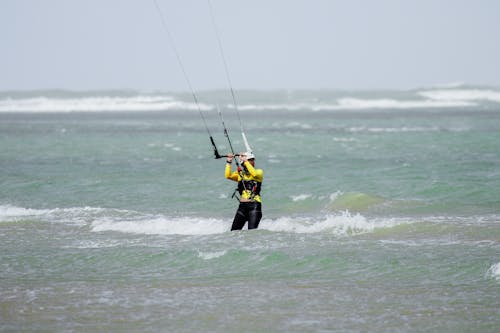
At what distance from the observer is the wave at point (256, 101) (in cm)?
8944

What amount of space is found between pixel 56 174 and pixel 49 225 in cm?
886

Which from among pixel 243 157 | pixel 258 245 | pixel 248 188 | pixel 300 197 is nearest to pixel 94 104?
pixel 300 197

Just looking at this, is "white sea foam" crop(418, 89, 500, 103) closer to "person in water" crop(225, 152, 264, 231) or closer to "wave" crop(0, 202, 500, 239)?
"wave" crop(0, 202, 500, 239)

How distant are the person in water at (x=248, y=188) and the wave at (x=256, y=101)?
70.2 meters

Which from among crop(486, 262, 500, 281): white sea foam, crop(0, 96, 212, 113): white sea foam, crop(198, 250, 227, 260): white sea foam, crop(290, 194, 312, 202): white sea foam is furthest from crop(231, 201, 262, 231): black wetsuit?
crop(0, 96, 212, 113): white sea foam

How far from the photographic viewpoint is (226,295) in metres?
9.91

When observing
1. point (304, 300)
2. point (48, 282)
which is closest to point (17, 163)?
point (48, 282)

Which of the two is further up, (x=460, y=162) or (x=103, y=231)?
(x=103, y=231)

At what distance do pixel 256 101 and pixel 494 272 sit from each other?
279ft

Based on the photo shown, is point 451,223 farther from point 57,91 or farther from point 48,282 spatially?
point 57,91

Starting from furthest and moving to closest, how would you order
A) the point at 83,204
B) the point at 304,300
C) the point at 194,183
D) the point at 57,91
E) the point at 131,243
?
the point at 57,91 → the point at 194,183 → the point at 83,204 → the point at 131,243 → the point at 304,300

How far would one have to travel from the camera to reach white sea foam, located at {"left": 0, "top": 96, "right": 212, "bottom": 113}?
8956 centimetres

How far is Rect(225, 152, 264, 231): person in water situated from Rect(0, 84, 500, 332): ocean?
27cm

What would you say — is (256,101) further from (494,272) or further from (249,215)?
(494,272)
